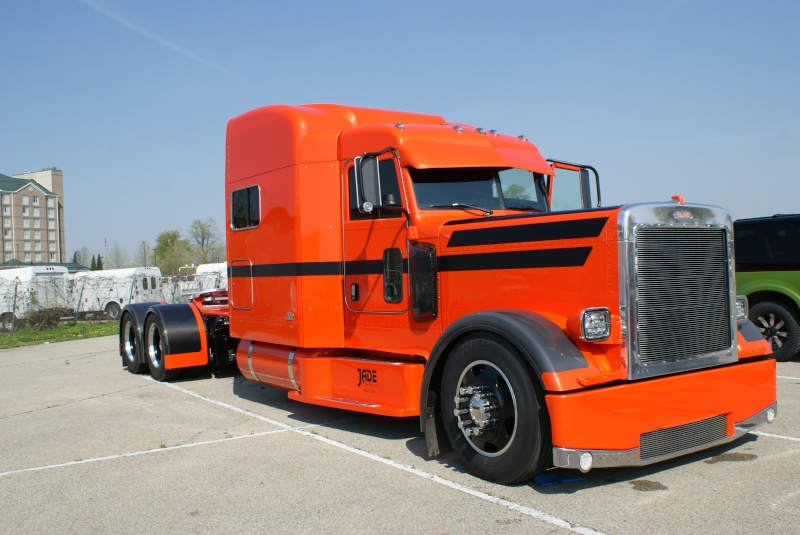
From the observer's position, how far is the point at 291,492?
17.0 feet

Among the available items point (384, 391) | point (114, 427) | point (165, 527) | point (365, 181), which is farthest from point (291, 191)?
point (165, 527)

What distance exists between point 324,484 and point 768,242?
8.52 metres

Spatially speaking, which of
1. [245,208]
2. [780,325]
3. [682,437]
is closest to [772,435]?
[682,437]

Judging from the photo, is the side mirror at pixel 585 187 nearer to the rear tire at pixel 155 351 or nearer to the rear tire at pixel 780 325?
the rear tire at pixel 780 325

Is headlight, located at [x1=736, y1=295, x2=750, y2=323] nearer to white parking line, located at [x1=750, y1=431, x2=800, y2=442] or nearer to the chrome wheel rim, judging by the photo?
white parking line, located at [x1=750, y1=431, x2=800, y2=442]

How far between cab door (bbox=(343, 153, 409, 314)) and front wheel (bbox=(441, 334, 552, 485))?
4.21 ft

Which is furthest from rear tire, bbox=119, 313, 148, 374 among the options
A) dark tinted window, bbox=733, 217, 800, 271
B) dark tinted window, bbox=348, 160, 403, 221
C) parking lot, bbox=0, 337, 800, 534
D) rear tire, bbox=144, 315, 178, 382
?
dark tinted window, bbox=733, 217, 800, 271

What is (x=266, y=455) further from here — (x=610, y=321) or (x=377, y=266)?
(x=610, y=321)

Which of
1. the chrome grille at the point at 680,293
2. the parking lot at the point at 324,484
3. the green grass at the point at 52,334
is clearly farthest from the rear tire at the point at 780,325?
the green grass at the point at 52,334

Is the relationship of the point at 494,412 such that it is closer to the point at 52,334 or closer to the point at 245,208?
the point at 245,208

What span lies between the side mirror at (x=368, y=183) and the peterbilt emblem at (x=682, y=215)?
2407 millimetres

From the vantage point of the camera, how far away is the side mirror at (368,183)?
6145 millimetres

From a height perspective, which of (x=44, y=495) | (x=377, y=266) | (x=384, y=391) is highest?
(x=377, y=266)

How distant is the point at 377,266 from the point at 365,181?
0.89 m
